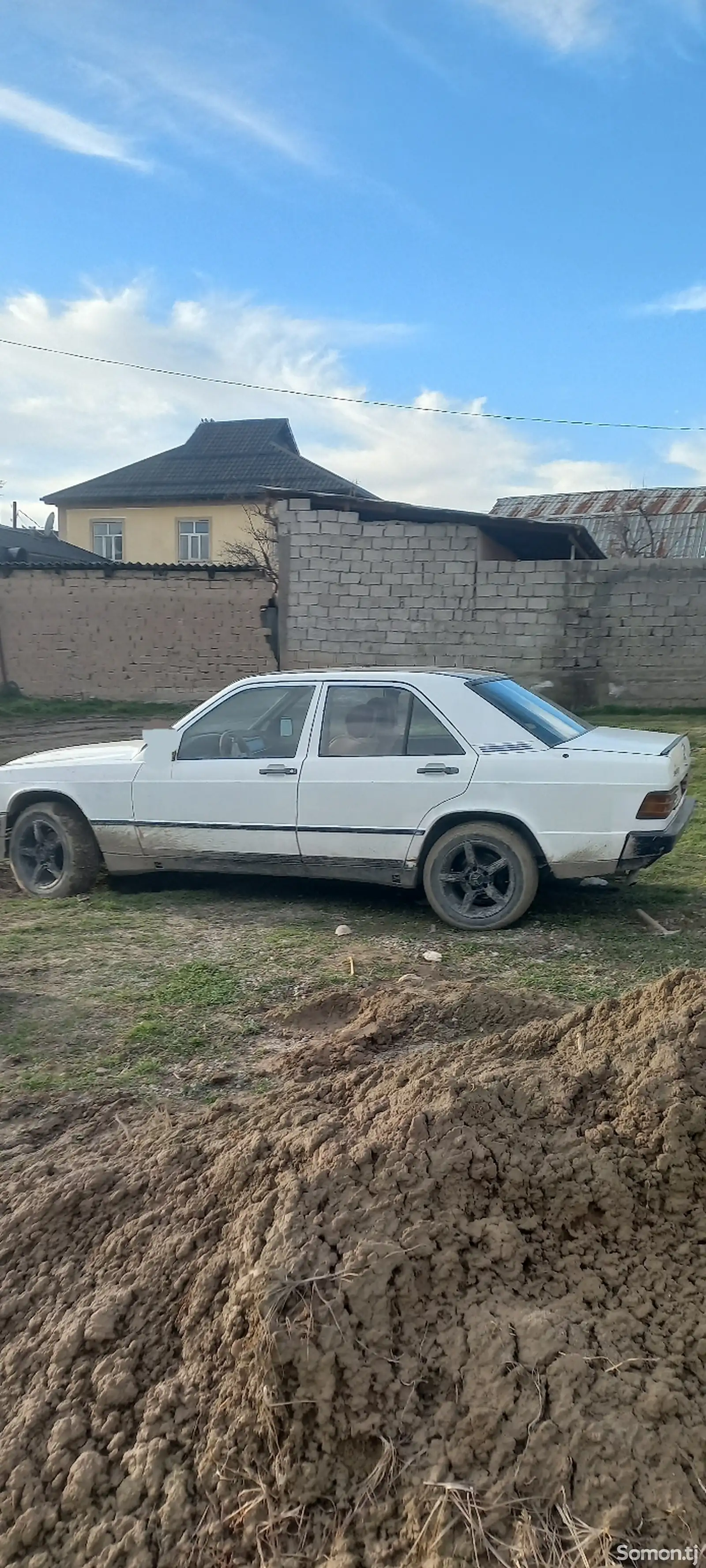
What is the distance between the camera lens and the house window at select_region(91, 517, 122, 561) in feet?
116

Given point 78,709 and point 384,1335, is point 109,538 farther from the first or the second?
point 384,1335

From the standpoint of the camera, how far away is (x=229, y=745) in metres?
6.41

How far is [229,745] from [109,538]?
31081mm

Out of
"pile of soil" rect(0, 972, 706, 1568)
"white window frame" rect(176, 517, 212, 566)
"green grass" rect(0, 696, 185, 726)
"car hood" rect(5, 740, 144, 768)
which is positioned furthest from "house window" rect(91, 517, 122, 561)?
"pile of soil" rect(0, 972, 706, 1568)

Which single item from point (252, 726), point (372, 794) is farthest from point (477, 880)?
point (252, 726)

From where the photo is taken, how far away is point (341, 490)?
111 feet

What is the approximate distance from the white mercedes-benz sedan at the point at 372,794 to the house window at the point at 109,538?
29966mm

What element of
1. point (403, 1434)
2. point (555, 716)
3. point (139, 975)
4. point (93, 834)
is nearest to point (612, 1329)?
point (403, 1434)

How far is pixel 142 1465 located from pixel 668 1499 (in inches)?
39.6

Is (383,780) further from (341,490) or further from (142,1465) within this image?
(341,490)

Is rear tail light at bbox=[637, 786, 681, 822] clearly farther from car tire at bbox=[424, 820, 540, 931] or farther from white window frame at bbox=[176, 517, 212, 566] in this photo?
white window frame at bbox=[176, 517, 212, 566]

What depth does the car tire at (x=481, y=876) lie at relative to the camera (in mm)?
5727

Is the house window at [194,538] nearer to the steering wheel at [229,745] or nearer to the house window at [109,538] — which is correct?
the house window at [109,538]

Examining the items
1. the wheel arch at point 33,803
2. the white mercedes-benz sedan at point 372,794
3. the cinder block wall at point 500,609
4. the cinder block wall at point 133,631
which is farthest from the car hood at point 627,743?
the cinder block wall at point 133,631
